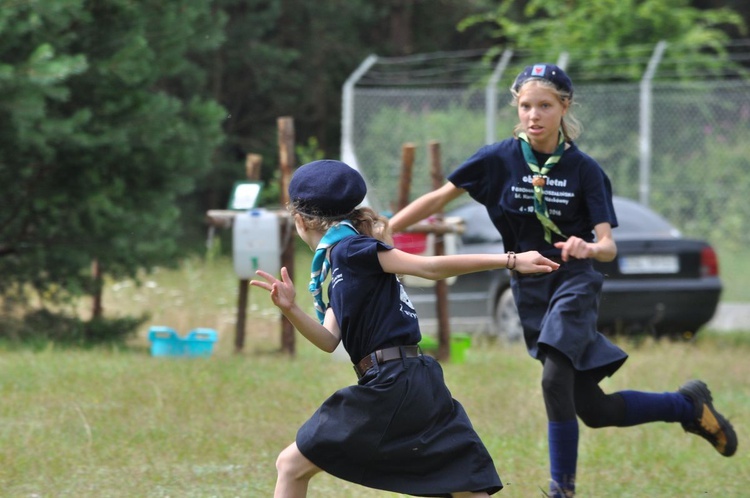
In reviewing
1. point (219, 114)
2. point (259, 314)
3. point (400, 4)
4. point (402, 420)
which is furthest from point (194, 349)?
point (400, 4)

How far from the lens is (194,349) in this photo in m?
10.2

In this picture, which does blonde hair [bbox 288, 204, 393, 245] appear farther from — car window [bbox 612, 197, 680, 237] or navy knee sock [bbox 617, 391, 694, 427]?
car window [bbox 612, 197, 680, 237]

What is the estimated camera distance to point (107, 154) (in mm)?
10617

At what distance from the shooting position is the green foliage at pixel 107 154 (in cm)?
1033

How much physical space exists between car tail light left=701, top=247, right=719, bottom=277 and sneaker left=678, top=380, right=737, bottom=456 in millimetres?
6158

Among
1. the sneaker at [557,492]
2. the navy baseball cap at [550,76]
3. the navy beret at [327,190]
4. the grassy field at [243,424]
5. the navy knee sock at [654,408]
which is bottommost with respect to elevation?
the grassy field at [243,424]

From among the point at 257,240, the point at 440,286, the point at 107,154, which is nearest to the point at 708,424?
the point at 257,240

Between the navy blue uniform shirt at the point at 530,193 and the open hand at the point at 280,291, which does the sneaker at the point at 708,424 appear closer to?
the navy blue uniform shirt at the point at 530,193

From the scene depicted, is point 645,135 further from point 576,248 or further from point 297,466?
point 297,466

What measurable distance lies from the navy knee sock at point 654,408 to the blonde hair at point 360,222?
70.8 inches

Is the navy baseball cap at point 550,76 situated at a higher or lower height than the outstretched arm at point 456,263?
higher

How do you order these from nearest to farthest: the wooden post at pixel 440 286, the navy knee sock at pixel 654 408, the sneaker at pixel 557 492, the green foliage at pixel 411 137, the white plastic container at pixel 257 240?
the sneaker at pixel 557 492
the navy knee sock at pixel 654 408
the white plastic container at pixel 257 240
the wooden post at pixel 440 286
the green foliage at pixel 411 137

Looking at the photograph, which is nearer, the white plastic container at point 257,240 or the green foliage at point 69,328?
the white plastic container at point 257,240

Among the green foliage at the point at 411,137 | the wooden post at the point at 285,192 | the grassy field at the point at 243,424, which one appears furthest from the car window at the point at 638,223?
the green foliage at the point at 411,137
